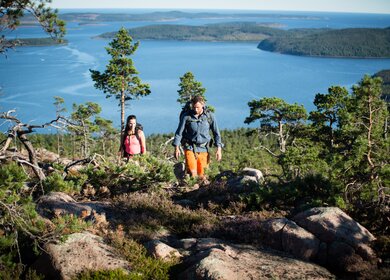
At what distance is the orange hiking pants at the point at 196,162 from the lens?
8516 mm

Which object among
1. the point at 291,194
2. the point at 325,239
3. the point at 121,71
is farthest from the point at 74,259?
the point at 121,71

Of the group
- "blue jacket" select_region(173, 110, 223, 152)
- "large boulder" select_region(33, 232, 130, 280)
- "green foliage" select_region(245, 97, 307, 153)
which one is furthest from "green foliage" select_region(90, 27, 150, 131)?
"large boulder" select_region(33, 232, 130, 280)

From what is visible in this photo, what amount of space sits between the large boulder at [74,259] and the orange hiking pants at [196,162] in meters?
3.84

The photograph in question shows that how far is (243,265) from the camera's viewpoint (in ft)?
15.1

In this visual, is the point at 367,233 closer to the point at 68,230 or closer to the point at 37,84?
the point at 68,230

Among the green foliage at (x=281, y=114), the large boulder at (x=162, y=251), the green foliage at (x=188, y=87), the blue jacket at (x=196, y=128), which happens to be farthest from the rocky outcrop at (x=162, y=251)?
the green foliage at (x=188, y=87)

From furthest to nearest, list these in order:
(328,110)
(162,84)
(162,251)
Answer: (162,84)
(328,110)
(162,251)

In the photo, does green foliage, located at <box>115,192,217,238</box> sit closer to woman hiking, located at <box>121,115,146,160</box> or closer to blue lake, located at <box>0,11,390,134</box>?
woman hiking, located at <box>121,115,146,160</box>

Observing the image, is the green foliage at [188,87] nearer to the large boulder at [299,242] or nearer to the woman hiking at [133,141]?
the woman hiking at [133,141]

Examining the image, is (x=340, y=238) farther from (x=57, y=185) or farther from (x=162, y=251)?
(x=57, y=185)

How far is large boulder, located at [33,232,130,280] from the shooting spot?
4.53 meters

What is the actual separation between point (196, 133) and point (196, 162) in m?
0.92

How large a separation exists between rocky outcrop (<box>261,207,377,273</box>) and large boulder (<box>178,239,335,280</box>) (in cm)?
26

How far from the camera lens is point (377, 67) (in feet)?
644
